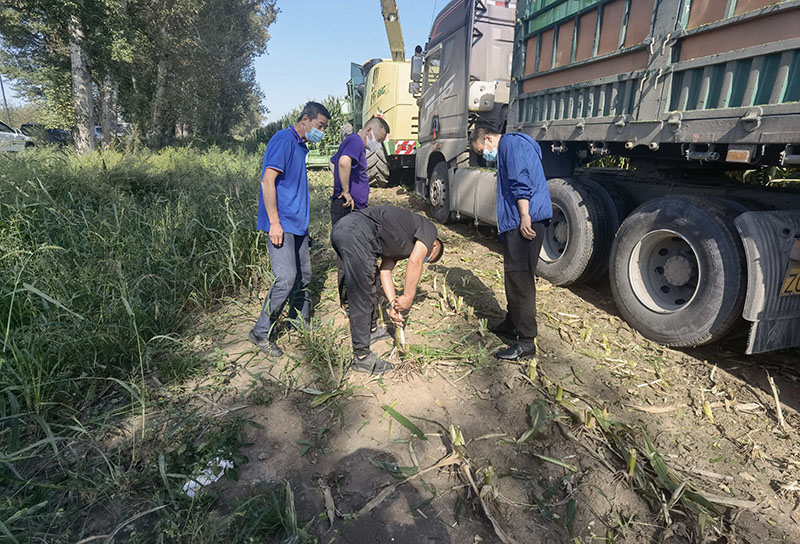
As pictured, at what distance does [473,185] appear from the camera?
19.9ft

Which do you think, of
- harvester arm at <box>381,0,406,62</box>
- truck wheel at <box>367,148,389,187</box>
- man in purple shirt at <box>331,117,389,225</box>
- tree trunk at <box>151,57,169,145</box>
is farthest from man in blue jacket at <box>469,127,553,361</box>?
tree trunk at <box>151,57,169,145</box>

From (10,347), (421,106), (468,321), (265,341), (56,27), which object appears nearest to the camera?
(10,347)

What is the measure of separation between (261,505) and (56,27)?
12.3 metres

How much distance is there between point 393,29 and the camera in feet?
38.4

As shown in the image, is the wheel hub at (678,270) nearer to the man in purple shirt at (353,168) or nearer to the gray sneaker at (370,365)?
the gray sneaker at (370,365)

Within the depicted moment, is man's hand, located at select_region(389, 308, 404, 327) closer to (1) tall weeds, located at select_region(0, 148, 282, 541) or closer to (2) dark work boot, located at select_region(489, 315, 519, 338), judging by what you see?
(2) dark work boot, located at select_region(489, 315, 519, 338)

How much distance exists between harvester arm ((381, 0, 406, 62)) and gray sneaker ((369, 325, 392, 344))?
10.1m

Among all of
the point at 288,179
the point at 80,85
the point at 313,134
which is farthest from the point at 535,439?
the point at 80,85

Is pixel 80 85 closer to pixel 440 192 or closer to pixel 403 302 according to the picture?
pixel 440 192

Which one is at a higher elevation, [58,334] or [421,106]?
[421,106]

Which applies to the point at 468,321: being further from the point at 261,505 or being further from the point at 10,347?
the point at 10,347

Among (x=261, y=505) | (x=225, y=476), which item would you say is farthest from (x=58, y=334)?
(x=261, y=505)

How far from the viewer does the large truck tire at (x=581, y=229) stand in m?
4.14

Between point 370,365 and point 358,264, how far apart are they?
733 mm
